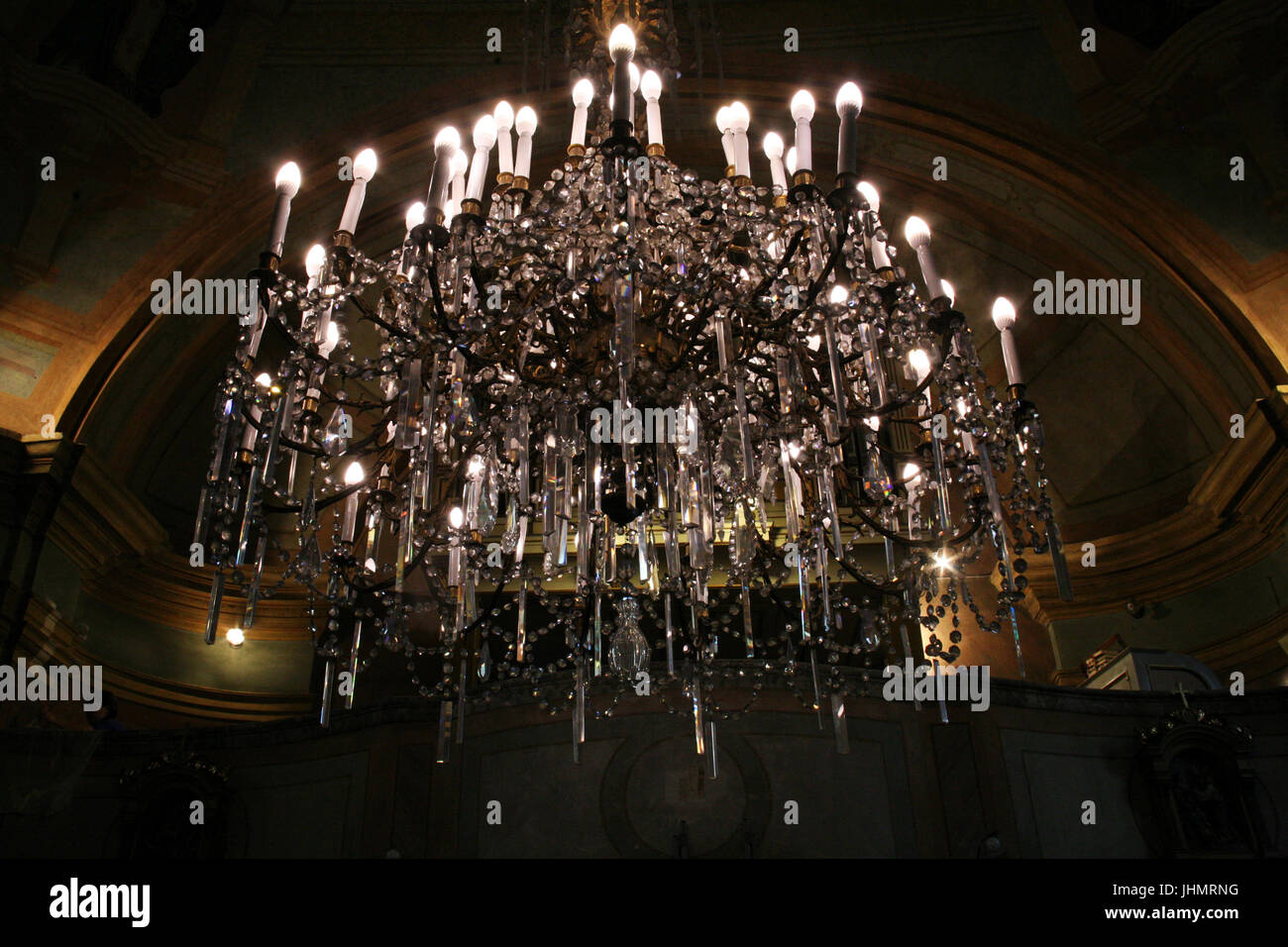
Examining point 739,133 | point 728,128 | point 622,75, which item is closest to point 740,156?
point 739,133

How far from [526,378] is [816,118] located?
5.28 metres

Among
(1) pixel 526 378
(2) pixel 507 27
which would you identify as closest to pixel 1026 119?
(2) pixel 507 27

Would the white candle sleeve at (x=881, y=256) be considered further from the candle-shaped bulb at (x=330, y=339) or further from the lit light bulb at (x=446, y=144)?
the candle-shaped bulb at (x=330, y=339)

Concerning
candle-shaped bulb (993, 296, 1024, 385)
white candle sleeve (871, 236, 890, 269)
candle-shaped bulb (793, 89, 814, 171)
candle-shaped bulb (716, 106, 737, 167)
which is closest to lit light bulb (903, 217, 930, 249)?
white candle sleeve (871, 236, 890, 269)

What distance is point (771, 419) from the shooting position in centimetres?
420

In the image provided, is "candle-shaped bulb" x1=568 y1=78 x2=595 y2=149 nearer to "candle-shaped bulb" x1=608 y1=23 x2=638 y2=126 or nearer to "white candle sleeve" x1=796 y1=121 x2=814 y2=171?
"candle-shaped bulb" x1=608 y1=23 x2=638 y2=126

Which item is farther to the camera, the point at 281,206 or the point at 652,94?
the point at 652,94

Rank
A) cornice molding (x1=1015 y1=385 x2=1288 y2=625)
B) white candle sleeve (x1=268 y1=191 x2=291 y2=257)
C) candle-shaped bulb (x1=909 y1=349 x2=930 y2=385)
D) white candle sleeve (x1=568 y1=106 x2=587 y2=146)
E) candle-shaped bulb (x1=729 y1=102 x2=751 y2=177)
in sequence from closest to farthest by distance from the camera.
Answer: white candle sleeve (x1=268 y1=191 x2=291 y2=257) < candle-shaped bulb (x1=729 y1=102 x2=751 y2=177) < candle-shaped bulb (x1=909 y1=349 x2=930 y2=385) < white candle sleeve (x1=568 y1=106 x2=587 y2=146) < cornice molding (x1=1015 y1=385 x2=1288 y2=625)

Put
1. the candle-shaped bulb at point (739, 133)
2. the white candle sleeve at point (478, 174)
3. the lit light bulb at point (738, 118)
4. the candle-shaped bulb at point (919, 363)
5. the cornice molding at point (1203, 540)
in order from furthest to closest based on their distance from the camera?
the cornice molding at point (1203, 540) → the candle-shaped bulb at point (919, 363) → the lit light bulb at point (738, 118) → the candle-shaped bulb at point (739, 133) → the white candle sleeve at point (478, 174)

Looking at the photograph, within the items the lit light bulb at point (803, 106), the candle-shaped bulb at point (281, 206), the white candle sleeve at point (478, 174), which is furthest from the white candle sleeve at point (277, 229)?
the lit light bulb at point (803, 106)

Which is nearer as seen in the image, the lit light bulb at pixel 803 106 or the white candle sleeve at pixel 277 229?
the white candle sleeve at pixel 277 229

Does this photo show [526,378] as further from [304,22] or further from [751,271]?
[304,22]

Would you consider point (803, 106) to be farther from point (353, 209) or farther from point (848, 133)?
point (353, 209)

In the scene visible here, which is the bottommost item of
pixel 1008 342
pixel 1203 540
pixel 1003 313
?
pixel 1008 342
